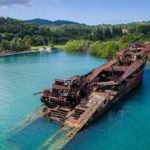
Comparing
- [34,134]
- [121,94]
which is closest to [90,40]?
[121,94]

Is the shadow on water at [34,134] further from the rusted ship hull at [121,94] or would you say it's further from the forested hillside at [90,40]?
the forested hillside at [90,40]

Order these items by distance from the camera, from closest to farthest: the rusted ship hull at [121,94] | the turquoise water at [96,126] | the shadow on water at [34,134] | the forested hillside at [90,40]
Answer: the shadow on water at [34,134] → the turquoise water at [96,126] → the rusted ship hull at [121,94] → the forested hillside at [90,40]

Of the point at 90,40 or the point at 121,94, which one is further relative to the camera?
the point at 90,40

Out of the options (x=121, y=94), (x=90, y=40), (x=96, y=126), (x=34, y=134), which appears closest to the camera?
(x=34, y=134)

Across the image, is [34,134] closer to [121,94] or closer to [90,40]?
[121,94]

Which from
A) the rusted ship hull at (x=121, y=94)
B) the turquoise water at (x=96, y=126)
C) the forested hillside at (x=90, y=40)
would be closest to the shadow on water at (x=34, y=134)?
the turquoise water at (x=96, y=126)

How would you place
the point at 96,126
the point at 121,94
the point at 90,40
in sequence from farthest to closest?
the point at 90,40, the point at 121,94, the point at 96,126

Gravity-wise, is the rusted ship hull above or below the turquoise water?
above

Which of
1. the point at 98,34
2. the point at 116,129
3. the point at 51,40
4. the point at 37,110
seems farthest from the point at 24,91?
the point at 51,40

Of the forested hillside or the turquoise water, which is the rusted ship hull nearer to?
the turquoise water

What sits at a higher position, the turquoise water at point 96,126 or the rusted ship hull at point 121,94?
the rusted ship hull at point 121,94

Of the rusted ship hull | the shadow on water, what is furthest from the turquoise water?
the rusted ship hull

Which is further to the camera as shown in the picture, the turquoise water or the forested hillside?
the forested hillside
